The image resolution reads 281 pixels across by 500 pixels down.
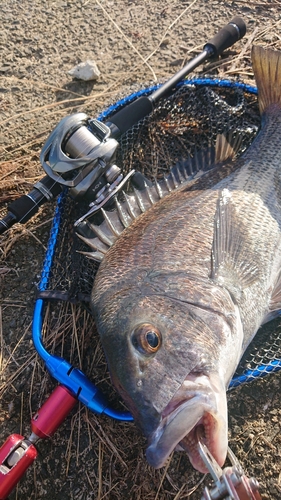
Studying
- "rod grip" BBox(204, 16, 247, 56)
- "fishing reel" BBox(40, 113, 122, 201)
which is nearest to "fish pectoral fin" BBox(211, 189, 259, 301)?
"fishing reel" BBox(40, 113, 122, 201)

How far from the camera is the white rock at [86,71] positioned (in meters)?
4.15

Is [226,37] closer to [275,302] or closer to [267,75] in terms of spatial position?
[267,75]

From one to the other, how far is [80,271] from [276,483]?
69.1 inches

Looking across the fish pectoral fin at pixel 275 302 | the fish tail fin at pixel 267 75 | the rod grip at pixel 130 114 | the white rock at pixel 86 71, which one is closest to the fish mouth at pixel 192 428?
the fish pectoral fin at pixel 275 302

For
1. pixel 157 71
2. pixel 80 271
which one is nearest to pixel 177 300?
pixel 80 271

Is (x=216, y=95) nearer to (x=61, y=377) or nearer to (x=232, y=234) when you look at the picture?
(x=232, y=234)

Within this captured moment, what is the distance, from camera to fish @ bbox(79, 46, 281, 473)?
6.07ft

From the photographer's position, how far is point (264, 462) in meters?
2.60

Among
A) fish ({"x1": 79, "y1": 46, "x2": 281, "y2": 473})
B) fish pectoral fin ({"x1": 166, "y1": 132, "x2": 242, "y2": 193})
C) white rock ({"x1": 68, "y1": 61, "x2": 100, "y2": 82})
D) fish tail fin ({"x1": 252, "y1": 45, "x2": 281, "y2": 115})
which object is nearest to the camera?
fish ({"x1": 79, "y1": 46, "x2": 281, "y2": 473})

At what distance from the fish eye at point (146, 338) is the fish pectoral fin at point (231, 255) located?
0.47 meters

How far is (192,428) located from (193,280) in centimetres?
72

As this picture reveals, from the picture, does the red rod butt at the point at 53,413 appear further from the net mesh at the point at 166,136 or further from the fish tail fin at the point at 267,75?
the fish tail fin at the point at 267,75

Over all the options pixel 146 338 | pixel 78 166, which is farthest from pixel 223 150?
pixel 146 338

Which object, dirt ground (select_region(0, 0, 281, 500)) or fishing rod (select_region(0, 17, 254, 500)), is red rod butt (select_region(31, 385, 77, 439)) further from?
dirt ground (select_region(0, 0, 281, 500))
